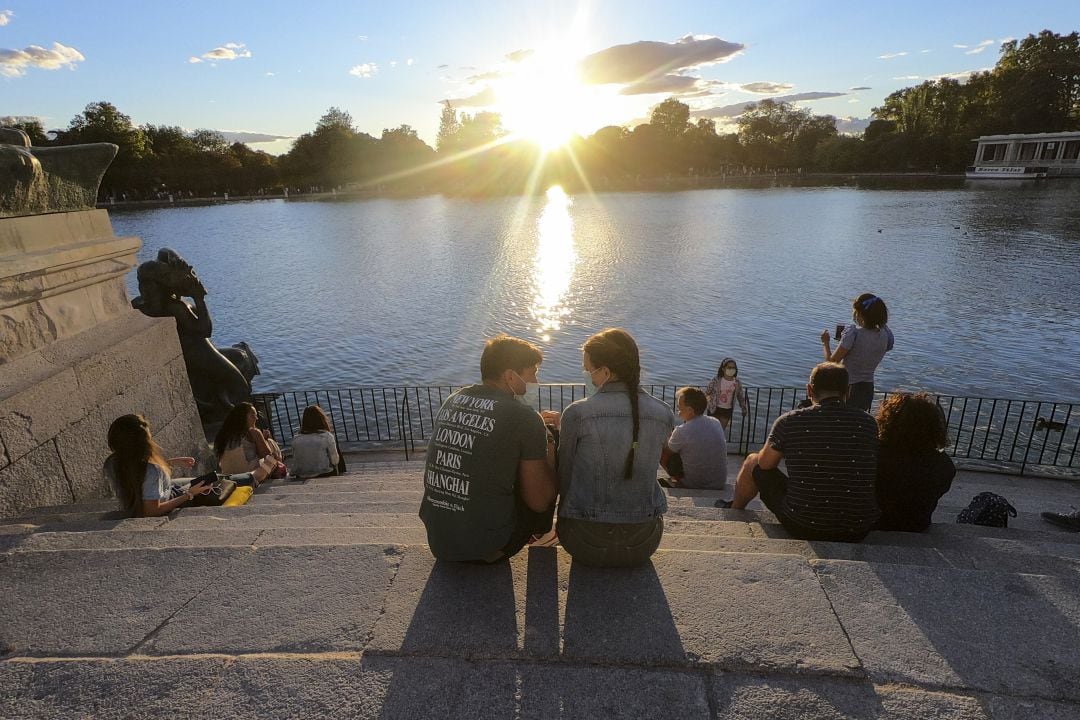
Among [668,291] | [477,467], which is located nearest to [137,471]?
[477,467]

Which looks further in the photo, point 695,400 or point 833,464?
point 695,400

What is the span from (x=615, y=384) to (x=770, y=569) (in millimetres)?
1228

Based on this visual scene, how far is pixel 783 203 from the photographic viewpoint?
5841 cm

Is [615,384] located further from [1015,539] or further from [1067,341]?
[1067,341]

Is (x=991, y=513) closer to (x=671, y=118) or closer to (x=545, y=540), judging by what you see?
(x=545, y=540)

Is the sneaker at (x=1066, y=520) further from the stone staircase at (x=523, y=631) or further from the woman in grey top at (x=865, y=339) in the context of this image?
the stone staircase at (x=523, y=631)

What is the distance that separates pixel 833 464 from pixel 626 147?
124 m

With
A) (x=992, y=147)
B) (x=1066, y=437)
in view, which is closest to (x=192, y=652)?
(x=1066, y=437)

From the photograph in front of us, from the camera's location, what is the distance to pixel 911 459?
148 inches

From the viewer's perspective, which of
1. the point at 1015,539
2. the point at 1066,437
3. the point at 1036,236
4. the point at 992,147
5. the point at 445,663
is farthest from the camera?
the point at 992,147

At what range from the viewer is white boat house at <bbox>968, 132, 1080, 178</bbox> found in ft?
248

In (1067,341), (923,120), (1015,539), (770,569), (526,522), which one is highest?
(923,120)

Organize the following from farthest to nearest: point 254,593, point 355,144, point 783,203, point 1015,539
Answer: point 355,144
point 783,203
point 1015,539
point 254,593

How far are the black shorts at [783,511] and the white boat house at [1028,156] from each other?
9640cm
